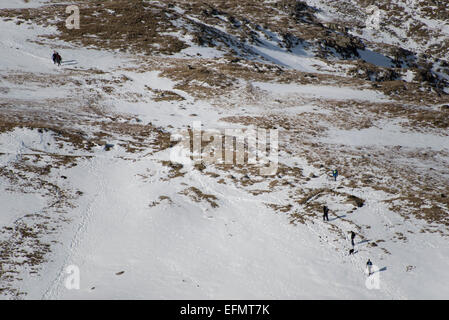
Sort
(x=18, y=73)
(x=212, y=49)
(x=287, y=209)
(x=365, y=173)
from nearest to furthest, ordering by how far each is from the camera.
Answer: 1. (x=287, y=209)
2. (x=365, y=173)
3. (x=18, y=73)
4. (x=212, y=49)

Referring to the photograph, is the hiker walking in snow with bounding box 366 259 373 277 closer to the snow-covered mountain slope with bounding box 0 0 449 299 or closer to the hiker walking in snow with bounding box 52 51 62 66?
the snow-covered mountain slope with bounding box 0 0 449 299

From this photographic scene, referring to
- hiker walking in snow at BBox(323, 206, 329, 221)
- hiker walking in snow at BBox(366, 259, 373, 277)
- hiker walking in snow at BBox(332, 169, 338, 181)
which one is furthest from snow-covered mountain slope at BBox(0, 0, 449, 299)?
hiker walking in snow at BBox(323, 206, 329, 221)

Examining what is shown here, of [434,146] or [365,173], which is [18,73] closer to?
[365,173]

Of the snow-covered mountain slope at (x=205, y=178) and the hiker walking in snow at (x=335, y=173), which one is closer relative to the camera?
the snow-covered mountain slope at (x=205, y=178)

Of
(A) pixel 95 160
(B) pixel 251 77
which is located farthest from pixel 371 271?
(B) pixel 251 77

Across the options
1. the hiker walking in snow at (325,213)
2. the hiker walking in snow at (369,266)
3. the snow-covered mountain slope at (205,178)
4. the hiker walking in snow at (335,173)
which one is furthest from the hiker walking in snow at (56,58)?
the hiker walking in snow at (369,266)

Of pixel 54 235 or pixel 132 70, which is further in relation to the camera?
pixel 132 70

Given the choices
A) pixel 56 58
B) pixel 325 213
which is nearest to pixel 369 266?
pixel 325 213

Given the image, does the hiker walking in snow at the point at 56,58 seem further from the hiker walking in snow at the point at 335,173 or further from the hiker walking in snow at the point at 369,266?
the hiker walking in snow at the point at 369,266
